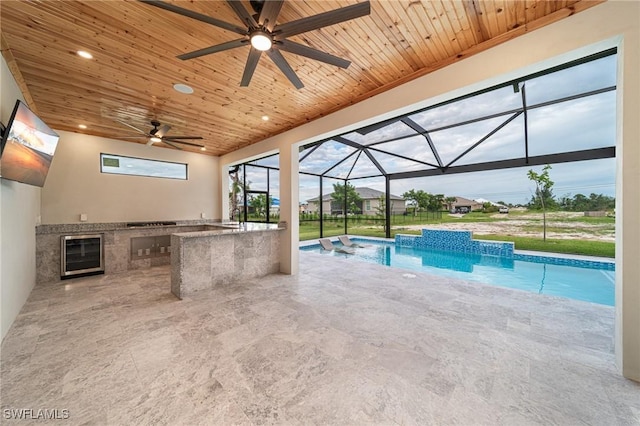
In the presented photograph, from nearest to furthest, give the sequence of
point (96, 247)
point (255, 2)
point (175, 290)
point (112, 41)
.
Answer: point (255, 2)
point (112, 41)
point (175, 290)
point (96, 247)

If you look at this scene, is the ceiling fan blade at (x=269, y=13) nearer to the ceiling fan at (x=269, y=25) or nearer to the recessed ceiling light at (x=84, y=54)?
the ceiling fan at (x=269, y=25)

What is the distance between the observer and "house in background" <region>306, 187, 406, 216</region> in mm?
9812

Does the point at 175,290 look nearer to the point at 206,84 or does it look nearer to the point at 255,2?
the point at 206,84

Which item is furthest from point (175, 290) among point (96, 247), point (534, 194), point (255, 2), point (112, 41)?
point (534, 194)

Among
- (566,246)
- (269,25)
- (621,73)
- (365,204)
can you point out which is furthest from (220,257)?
(566,246)

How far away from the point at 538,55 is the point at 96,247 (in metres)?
7.30

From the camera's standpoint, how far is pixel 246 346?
2.18 meters

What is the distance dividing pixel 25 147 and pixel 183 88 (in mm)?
1774

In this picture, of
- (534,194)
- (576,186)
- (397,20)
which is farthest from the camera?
(534,194)

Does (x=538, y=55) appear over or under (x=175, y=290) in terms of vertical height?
over

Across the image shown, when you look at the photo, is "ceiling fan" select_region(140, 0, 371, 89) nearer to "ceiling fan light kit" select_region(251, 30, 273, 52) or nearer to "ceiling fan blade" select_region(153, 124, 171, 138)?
"ceiling fan light kit" select_region(251, 30, 273, 52)

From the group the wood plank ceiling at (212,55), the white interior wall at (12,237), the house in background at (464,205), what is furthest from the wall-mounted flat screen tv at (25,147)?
the house in background at (464,205)

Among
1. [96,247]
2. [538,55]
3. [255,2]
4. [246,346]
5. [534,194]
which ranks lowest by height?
[246,346]

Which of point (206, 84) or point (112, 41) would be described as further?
point (206, 84)
